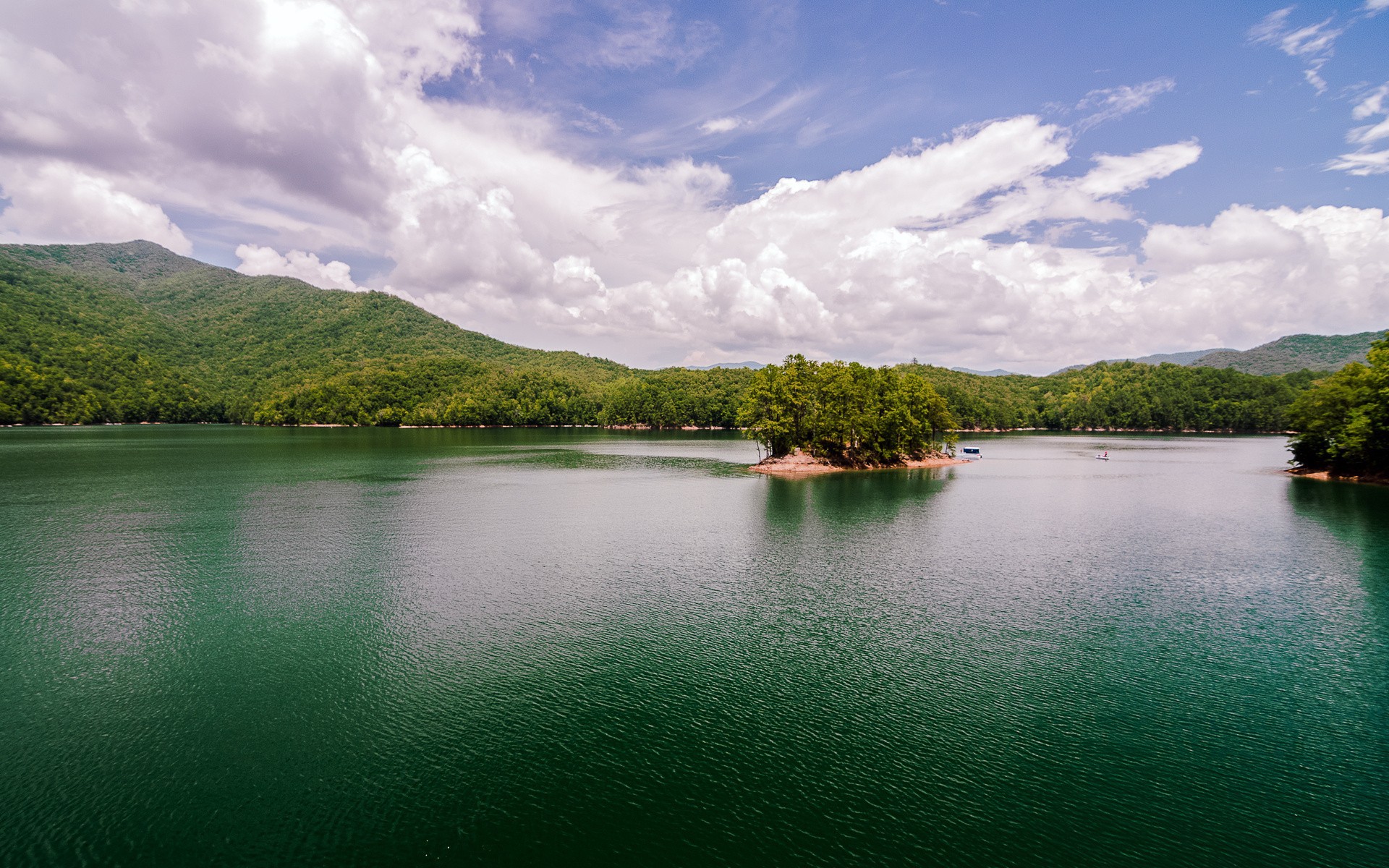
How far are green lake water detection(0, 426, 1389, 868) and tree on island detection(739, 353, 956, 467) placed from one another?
40424 millimetres

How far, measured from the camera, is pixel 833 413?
80.5m

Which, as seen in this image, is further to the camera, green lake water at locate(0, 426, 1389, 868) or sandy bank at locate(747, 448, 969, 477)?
sandy bank at locate(747, 448, 969, 477)

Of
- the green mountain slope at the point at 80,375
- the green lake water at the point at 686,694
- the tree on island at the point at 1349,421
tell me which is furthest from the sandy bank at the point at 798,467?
the green mountain slope at the point at 80,375

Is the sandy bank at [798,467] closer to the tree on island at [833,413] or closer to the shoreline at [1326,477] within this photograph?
the tree on island at [833,413]

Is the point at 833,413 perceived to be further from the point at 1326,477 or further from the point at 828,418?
the point at 1326,477

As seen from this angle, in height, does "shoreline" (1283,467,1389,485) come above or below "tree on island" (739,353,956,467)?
below

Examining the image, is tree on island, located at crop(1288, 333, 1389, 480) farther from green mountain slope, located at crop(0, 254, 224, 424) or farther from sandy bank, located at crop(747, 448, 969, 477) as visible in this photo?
green mountain slope, located at crop(0, 254, 224, 424)

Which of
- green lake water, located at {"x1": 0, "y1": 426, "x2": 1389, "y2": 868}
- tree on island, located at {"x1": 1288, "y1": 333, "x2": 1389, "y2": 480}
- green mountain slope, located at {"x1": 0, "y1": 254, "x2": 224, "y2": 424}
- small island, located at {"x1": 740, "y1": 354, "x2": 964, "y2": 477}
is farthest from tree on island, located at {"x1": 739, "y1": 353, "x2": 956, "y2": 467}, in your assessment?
green mountain slope, located at {"x1": 0, "y1": 254, "x2": 224, "y2": 424}

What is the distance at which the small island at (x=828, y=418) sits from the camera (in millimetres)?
80312

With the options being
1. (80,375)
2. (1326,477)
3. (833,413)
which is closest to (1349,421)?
(1326,477)

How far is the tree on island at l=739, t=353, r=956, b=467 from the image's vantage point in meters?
80.6

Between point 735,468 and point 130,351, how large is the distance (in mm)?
207422

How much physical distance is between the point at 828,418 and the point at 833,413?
3.45ft

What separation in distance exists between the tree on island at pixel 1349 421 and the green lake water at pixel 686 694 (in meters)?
32.2
